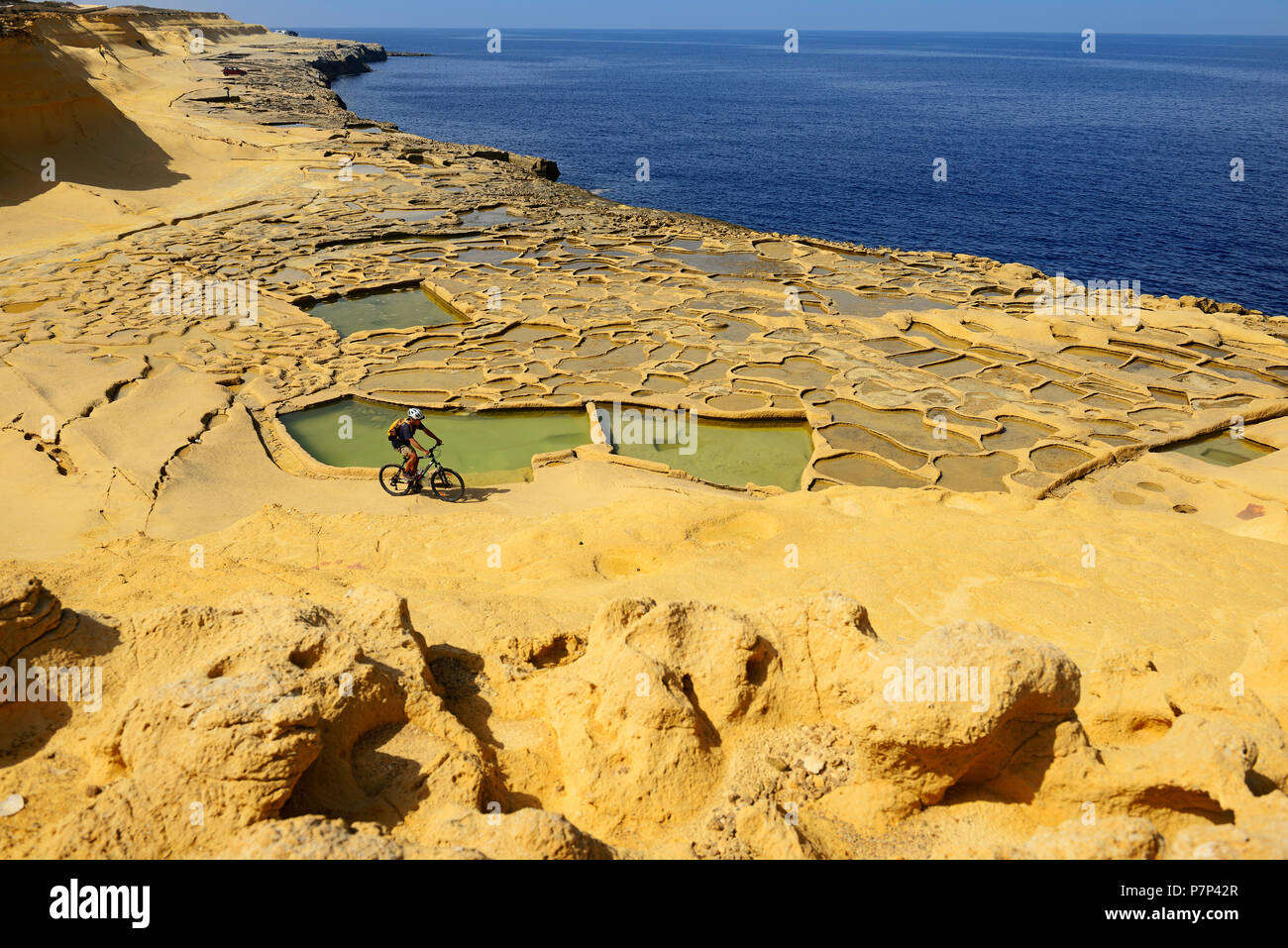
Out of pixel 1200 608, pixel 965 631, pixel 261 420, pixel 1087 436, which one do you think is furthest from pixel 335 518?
pixel 1087 436

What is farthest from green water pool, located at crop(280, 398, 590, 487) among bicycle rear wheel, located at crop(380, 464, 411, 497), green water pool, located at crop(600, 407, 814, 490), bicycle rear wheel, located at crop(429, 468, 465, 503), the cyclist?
the cyclist

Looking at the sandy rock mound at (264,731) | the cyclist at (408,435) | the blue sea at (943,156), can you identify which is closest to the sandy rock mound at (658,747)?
the sandy rock mound at (264,731)

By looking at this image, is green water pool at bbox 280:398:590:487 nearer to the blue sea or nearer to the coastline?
the coastline

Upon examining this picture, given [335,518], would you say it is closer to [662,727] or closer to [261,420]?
[261,420]

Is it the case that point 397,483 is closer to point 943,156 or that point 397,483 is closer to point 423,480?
point 423,480

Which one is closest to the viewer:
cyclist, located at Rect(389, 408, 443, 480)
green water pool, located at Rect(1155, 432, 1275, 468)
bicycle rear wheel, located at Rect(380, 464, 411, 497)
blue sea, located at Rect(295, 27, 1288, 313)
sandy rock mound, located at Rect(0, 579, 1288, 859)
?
sandy rock mound, located at Rect(0, 579, 1288, 859)

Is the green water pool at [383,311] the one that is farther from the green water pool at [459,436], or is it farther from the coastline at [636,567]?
the green water pool at [459,436]
